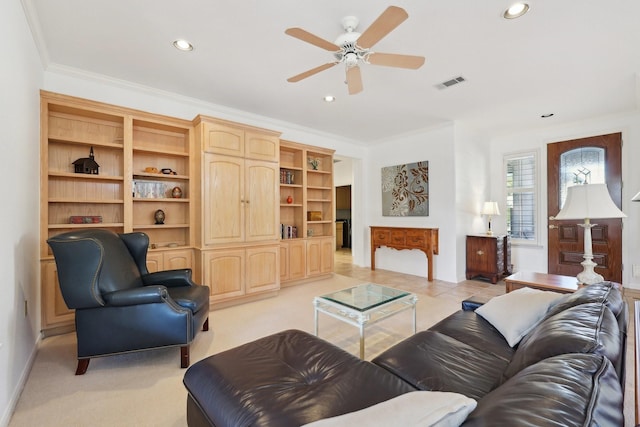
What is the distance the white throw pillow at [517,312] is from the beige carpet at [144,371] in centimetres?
94

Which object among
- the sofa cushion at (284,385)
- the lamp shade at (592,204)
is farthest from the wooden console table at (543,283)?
the sofa cushion at (284,385)

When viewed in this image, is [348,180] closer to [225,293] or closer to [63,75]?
[225,293]

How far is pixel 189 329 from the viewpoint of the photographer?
210 cm

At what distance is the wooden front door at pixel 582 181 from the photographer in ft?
13.6

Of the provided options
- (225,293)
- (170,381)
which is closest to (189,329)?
(170,381)

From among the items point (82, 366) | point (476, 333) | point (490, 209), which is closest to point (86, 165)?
point (82, 366)

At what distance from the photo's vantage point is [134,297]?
6.50 feet

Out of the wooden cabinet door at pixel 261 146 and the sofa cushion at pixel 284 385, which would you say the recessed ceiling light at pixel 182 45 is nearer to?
the wooden cabinet door at pixel 261 146

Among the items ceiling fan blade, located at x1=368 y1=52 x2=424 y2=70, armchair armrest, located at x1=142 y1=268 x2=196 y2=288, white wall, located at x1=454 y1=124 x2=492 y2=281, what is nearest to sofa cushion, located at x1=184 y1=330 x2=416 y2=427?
armchair armrest, located at x1=142 y1=268 x2=196 y2=288

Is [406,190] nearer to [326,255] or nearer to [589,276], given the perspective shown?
[326,255]

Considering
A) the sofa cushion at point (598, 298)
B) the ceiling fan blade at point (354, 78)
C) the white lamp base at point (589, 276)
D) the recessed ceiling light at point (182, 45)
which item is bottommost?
the white lamp base at point (589, 276)

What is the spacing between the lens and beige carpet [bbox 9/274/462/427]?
1.60m

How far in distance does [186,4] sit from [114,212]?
2331 mm

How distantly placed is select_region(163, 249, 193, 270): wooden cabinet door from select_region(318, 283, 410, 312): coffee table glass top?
1831mm
